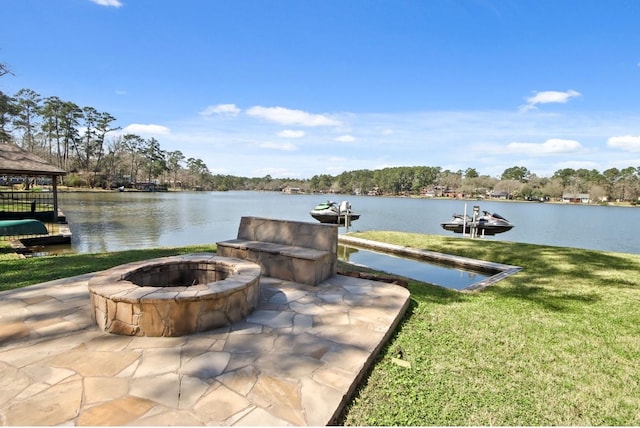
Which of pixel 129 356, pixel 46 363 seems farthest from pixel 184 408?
pixel 46 363

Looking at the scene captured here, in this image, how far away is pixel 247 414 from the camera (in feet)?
5.81

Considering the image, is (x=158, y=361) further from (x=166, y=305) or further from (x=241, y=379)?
(x=241, y=379)

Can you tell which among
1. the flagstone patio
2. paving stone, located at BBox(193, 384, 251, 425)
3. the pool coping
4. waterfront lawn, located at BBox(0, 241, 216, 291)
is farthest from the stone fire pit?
the pool coping

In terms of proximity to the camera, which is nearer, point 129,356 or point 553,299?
point 129,356

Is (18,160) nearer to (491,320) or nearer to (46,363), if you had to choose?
(46,363)

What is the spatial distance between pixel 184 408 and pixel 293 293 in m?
2.17

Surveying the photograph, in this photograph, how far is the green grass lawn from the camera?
203cm

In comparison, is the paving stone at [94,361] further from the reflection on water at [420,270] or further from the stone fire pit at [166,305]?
the reflection on water at [420,270]

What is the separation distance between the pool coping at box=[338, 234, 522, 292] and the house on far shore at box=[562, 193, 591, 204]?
7355 centimetres

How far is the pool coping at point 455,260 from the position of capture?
5.65 meters

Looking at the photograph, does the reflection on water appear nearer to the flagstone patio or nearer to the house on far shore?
the flagstone patio

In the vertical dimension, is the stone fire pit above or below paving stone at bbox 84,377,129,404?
above

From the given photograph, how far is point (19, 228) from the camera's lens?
747cm

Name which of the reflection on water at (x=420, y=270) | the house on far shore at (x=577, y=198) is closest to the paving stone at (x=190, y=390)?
the reflection on water at (x=420, y=270)
